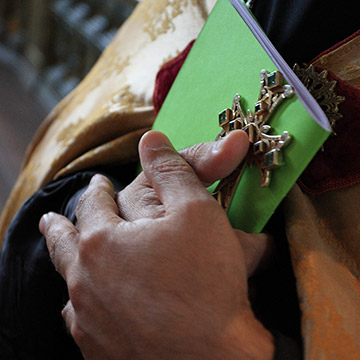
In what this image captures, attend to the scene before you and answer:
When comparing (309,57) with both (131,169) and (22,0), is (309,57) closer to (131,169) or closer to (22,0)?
(131,169)

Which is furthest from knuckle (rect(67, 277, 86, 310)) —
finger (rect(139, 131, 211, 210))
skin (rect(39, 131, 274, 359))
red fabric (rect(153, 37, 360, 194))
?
red fabric (rect(153, 37, 360, 194))

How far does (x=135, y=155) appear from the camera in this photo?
0.67 metres

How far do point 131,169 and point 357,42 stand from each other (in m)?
0.38

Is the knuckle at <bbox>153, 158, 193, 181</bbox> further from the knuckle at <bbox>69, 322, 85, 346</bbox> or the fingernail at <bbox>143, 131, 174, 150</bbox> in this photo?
the knuckle at <bbox>69, 322, 85, 346</bbox>

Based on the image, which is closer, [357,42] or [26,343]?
[357,42]

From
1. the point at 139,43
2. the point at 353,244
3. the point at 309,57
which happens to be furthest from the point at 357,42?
the point at 139,43

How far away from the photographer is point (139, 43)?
790mm

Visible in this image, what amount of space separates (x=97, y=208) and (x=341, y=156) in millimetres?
227

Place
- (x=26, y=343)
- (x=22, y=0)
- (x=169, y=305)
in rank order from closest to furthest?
1. (x=169, y=305)
2. (x=26, y=343)
3. (x=22, y=0)

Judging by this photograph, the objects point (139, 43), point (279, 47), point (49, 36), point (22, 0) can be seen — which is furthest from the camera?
point (22, 0)

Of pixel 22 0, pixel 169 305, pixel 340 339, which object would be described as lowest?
pixel 340 339

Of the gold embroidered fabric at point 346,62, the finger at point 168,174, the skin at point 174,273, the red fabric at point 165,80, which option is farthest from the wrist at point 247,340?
the red fabric at point 165,80

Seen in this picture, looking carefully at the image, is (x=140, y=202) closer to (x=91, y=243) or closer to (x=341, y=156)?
(x=91, y=243)

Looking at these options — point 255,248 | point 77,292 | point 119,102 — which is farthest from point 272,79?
point 119,102
